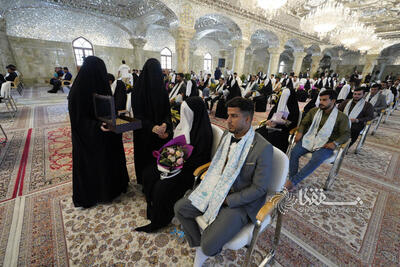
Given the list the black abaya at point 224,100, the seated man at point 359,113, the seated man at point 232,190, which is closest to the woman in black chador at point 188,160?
the seated man at point 232,190

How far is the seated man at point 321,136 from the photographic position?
217cm

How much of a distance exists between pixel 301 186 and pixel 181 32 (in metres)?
8.01

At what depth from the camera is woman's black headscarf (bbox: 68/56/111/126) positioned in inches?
60.4

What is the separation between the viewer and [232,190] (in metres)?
1.30

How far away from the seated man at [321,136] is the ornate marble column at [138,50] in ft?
44.3

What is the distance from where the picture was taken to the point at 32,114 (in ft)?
16.7

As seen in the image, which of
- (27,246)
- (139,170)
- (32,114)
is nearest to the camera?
(27,246)

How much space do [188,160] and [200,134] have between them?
278mm

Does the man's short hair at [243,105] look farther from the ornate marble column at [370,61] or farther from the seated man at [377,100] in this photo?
the ornate marble column at [370,61]

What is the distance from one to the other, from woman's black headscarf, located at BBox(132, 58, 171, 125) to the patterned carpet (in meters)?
1.01

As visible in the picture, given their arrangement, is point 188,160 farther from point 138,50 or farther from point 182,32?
point 138,50

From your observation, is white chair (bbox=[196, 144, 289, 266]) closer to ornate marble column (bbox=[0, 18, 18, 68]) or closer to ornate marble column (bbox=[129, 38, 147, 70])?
ornate marble column (bbox=[0, 18, 18, 68])

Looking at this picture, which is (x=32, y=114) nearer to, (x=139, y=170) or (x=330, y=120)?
(x=139, y=170)

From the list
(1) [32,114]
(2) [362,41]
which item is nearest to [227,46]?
(2) [362,41]
